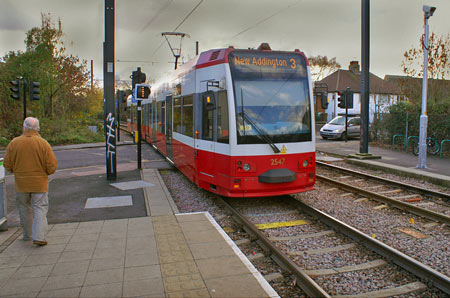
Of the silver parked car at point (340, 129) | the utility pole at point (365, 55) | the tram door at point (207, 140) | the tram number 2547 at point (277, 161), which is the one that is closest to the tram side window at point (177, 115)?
the tram door at point (207, 140)

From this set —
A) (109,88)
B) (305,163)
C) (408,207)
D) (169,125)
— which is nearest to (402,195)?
(408,207)

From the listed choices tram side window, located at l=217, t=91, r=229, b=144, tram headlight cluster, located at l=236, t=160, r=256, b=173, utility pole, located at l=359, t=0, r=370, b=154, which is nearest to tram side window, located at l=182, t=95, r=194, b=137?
tram side window, located at l=217, t=91, r=229, b=144

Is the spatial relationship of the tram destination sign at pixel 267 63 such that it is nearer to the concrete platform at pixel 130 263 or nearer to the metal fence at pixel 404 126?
the concrete platform at pixel 130 263

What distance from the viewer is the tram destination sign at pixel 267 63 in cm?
732

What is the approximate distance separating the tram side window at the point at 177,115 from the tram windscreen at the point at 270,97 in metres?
3.32

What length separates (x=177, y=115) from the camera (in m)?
10.6

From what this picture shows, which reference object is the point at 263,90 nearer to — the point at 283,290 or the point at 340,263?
the point at 340,263

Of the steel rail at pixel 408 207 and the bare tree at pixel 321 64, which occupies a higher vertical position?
the bare tree at pixel 321 64

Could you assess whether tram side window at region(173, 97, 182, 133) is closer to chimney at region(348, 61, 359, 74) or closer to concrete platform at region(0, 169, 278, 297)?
concrete platform at region(0, 169, 278, 297)

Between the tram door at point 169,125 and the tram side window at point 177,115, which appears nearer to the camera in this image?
the tram side window at point 177,115

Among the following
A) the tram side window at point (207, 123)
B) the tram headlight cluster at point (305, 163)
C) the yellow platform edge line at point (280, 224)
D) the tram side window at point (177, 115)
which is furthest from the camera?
the tram side window at point (177, 115)

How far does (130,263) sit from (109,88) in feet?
22.7

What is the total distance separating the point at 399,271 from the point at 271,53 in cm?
465

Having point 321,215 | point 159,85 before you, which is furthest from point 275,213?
point 159,85
